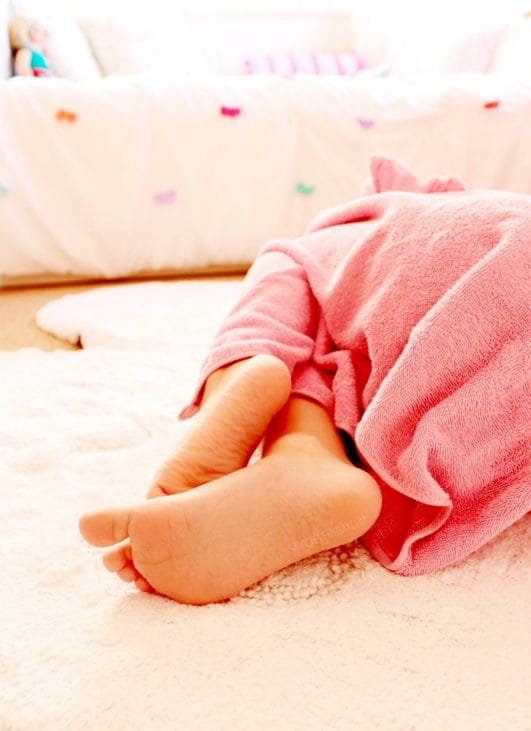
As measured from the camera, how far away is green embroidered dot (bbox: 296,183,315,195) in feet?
5.48

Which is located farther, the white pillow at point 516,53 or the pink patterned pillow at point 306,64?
the pink patterned pillow at point 306,64

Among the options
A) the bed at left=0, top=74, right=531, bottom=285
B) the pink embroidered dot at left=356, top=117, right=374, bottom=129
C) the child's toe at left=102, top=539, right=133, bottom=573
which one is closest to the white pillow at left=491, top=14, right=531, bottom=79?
the bed at left=0, top=74, right=531, bottom=285

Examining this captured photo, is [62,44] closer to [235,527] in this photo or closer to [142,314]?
[142,314]

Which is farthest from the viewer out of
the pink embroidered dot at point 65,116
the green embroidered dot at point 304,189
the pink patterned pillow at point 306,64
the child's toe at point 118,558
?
the pink patterned pillow at point 306,64

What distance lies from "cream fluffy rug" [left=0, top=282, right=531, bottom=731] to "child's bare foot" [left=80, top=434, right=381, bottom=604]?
0.10 ft

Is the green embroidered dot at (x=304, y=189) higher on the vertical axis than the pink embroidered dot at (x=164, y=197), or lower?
lower

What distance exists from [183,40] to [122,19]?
25 centimetres

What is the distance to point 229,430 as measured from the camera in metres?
0.60

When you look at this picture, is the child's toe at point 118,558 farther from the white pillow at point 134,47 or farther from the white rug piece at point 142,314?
the white pillow at point 134,47

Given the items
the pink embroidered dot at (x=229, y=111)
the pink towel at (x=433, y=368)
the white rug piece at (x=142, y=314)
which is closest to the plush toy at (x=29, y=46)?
the pink embroidered dot at (x=229, y=111)

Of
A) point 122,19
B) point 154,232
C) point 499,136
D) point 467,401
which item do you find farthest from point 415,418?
point 122,19

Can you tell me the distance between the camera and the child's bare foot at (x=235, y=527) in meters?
0.53

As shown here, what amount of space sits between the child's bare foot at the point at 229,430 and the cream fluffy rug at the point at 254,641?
0.10 metres

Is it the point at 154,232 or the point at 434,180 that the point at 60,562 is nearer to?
the point at 434,180
